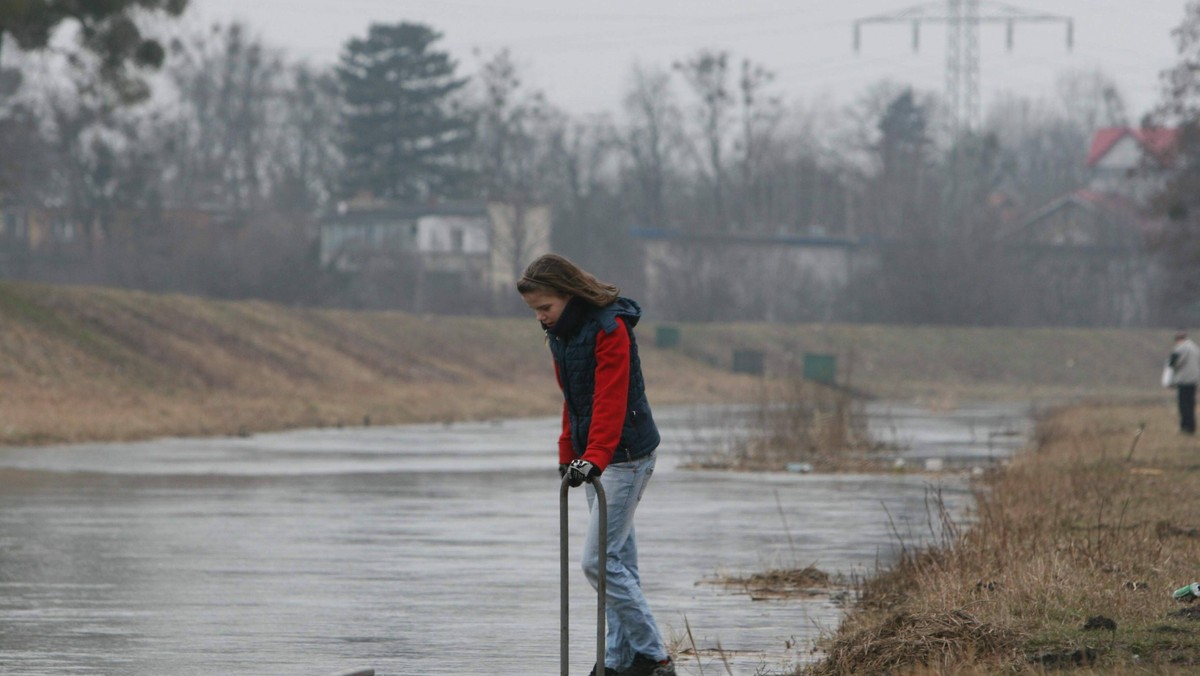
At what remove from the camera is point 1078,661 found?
811 cm

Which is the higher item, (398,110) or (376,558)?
(398,110)

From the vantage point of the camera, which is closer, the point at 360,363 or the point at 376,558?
the point at 376,558

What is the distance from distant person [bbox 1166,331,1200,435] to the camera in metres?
29.8

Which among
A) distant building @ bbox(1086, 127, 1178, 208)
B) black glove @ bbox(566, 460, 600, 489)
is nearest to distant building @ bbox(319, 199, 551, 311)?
distant building @ bbox(1086, 127, 1178, 208)

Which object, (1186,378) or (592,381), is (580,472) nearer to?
(592,381)

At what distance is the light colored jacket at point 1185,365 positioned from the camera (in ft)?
97.9

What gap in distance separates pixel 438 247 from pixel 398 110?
729cm

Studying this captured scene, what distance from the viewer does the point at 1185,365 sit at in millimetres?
30016

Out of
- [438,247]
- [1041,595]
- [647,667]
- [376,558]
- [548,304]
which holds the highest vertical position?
[548,304]

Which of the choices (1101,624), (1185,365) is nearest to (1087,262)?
(1185,365)

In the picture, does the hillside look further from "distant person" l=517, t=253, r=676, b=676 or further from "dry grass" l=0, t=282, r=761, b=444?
"distant person" l=517, t=253, r=676, b=676

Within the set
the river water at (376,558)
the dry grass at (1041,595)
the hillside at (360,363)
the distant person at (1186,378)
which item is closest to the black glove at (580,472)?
the dry grass at (1041,595)

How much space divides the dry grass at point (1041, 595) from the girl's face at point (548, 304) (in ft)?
6.31

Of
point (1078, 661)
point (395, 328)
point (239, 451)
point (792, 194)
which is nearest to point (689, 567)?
point (1078, 661)
